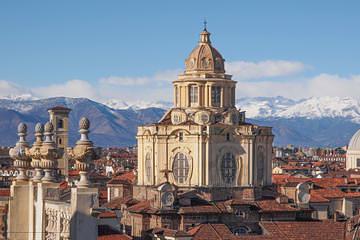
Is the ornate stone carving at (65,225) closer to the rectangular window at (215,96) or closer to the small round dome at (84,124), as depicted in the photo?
the small round dome at (84,124)

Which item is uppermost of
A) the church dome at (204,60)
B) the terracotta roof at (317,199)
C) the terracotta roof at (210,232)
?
the church dome at (204,60)

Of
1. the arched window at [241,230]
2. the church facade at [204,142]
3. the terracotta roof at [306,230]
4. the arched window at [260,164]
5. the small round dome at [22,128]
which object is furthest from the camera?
the arched window at [260,164]

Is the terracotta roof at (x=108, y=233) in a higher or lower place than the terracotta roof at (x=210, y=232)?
higher

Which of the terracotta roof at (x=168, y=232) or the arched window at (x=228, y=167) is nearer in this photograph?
the terracotta roof at (x=168, y=232)

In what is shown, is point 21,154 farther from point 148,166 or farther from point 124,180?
point 124,180

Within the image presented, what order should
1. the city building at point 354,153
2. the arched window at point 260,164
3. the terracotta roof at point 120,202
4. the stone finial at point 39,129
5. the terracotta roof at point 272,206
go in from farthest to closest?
the city building at point 354,153 < the arched window at point 260,164 < the terracotta roof at point 120,202 < the terracotta roof at point 272,206 < the stone finial at point 39,129

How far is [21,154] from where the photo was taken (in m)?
21.4

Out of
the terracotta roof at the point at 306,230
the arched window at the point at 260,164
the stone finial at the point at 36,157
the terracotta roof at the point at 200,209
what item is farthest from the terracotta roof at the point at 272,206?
the stone finial at the point at 36,157

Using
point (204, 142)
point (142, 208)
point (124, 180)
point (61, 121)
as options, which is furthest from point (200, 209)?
point (61, 121)

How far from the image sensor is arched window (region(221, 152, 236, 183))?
5903 cm

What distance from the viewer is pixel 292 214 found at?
190 ft

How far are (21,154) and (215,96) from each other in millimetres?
39386

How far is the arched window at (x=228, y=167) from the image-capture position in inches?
2324

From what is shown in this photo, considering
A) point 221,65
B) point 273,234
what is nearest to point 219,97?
point 221,65
